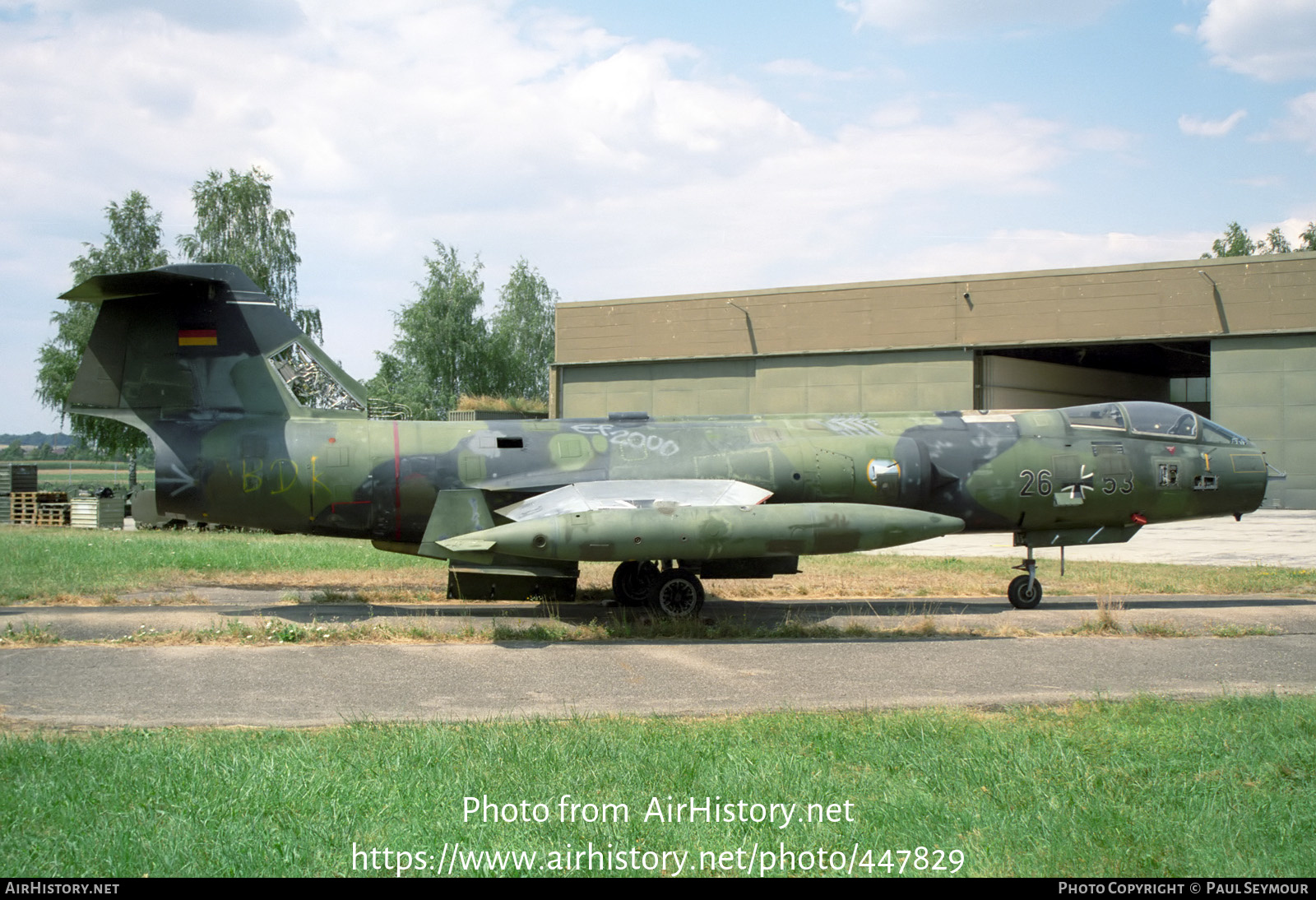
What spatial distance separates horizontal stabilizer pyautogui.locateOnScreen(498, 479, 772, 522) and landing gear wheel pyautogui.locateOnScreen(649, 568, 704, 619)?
1.15 meters

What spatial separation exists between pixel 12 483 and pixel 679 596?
34.3 meters

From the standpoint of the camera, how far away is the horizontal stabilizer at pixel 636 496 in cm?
1171

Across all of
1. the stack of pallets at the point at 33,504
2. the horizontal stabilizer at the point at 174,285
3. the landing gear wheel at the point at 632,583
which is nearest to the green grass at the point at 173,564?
the landing gear wheel at the point at 632,583

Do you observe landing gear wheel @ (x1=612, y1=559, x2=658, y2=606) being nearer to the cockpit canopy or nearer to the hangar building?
the cockpit canopy

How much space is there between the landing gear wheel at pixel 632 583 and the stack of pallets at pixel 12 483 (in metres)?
32.2

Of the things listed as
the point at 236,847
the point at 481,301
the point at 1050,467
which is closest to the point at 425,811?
the point at 236,847

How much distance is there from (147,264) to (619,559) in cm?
4039

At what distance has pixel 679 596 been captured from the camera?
12.6 meters

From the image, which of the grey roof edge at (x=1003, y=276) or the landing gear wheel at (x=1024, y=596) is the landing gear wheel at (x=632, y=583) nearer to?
the landing gear wheel at (x=1024, y=596)

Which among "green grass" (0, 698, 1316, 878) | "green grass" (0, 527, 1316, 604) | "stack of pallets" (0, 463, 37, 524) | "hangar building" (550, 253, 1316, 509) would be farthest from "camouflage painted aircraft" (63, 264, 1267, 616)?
"stack of pallets" (0, 463, 37, 524)

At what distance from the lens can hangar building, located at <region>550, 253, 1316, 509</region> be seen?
103ft

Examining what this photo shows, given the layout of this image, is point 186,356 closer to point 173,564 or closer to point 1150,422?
point 173,564

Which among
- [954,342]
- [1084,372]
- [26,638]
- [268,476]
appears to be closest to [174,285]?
[268,476]

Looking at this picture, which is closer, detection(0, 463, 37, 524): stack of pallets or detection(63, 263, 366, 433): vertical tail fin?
detection(63, 263, 366, 433): vertical tail fin
